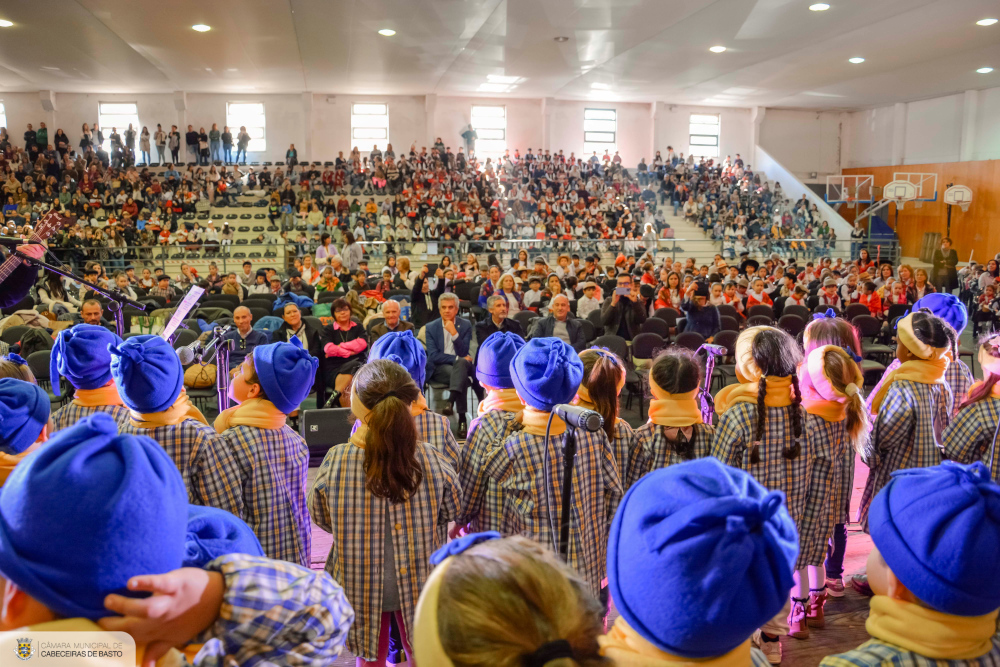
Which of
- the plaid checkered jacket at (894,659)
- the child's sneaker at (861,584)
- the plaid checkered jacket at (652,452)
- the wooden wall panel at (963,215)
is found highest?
the wooden wall panel at (963,215)

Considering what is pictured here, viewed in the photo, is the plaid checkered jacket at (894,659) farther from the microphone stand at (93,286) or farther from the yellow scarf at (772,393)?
the microphone stand at (93,286)

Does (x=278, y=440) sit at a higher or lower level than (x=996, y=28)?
lower

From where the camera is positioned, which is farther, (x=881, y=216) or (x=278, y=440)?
(x=881, y=216)

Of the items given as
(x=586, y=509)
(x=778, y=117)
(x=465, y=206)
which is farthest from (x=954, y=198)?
(x=586, y=509)

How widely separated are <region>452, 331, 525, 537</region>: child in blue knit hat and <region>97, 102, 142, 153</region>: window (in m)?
22.4

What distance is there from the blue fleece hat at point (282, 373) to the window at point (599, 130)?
2223 centimetres

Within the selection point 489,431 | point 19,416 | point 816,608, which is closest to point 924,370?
point 816,608

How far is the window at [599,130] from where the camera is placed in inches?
931

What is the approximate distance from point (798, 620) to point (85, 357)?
3.30m

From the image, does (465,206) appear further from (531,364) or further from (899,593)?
(899,593)

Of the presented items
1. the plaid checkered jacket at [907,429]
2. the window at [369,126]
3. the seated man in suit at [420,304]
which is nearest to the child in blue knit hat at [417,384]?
the plaid checkered jacket at [907,429]

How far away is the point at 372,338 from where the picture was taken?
21.2 feet

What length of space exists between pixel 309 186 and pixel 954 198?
18.2 meters

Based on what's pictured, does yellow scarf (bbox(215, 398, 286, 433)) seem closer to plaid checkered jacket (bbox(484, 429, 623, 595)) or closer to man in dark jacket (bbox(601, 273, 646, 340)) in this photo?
plaid checkered jacket (bbox(484, 429, 623, 595))
